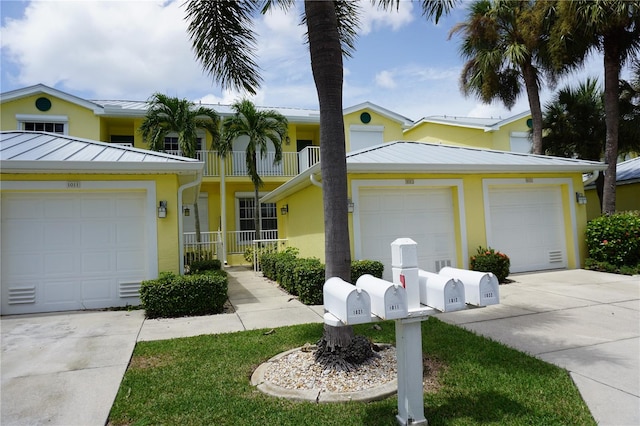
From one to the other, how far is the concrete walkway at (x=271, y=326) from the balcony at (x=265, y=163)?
30.2 feet

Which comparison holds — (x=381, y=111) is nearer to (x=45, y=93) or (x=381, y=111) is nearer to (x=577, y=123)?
(x=577, y=123)

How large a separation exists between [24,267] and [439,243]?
9.40 meters

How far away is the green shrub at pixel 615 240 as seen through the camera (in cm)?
986

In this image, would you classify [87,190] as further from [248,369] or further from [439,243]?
[439,243]

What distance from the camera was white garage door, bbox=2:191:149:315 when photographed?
7.72 meters

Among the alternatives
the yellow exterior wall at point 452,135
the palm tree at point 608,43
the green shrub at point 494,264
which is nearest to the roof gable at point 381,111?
the yellow exterior wall at point 452,135

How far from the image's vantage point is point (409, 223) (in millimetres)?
9891

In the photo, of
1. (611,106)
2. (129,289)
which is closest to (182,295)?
(129,289)

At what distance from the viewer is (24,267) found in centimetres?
774

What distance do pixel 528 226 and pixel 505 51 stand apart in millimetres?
6902

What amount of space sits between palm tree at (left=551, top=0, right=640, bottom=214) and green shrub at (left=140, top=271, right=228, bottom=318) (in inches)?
461

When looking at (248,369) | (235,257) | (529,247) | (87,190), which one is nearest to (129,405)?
(248,369)

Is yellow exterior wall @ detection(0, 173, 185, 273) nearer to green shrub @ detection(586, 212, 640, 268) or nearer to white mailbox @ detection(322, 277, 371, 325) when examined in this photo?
white mailbox @ detection(322, 277, 371, 325)

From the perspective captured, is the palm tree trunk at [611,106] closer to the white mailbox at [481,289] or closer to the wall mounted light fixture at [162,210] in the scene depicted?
the white mailbox at [481,289]
